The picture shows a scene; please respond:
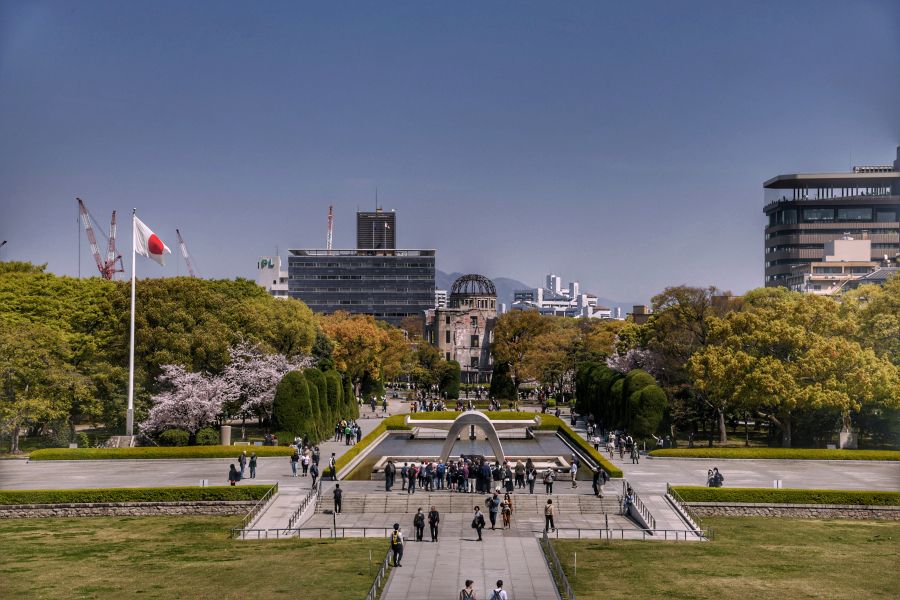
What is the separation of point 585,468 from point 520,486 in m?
10.4

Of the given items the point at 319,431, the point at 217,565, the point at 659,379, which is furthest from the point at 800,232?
the point at 217,565

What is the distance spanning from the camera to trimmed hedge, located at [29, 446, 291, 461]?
189 ft

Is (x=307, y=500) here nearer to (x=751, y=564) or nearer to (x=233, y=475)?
(x=233, y=475)

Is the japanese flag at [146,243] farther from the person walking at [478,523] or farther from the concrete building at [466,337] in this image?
the concrete building at [466,337]

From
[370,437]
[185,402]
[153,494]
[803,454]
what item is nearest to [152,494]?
[153,494]

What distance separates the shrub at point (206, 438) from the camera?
Result: 64.4 metres

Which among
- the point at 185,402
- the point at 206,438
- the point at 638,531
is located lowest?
the point at 638,531

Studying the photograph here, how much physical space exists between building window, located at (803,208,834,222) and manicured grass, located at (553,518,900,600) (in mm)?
139037

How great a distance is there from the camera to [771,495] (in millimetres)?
44062

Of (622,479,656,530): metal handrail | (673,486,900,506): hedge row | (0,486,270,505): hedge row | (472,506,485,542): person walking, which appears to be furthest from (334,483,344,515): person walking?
(673,486,900,506): hedge row

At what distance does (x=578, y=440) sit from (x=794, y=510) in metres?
24.5

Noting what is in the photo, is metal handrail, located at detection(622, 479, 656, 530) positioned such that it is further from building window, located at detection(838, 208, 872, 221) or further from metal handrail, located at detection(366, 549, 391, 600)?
building window, located at detection(838, 208, 872, 221)

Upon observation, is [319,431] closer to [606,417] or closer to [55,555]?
[606,417]

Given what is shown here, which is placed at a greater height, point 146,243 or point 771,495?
point 146,243
